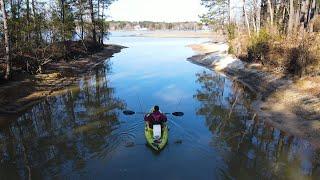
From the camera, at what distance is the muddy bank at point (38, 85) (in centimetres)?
2283

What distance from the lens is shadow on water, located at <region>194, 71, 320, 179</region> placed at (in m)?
13.7

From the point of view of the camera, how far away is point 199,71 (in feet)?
133

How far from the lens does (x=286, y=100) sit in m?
22.9

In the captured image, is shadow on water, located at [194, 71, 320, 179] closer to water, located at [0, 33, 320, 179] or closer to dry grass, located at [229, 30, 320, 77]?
water, located at [0, 33, 320, 179]

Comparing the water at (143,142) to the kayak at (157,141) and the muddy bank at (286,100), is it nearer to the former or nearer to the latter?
the kayak at (157,141)

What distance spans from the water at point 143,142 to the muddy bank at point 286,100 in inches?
28.5

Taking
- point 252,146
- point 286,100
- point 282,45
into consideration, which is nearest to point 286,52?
point 282,45

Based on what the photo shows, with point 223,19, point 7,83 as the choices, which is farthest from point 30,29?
point 223,19

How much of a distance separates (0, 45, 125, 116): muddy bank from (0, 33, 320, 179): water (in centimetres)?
97

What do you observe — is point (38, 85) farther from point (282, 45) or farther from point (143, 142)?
point (282, 45)

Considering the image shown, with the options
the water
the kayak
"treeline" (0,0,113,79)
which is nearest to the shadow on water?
the water

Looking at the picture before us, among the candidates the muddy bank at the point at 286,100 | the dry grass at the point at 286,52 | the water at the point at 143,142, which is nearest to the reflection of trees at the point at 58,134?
the water at the point at 143,142

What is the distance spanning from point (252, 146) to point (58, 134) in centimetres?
918

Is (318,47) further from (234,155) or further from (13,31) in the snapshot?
(13,31)
